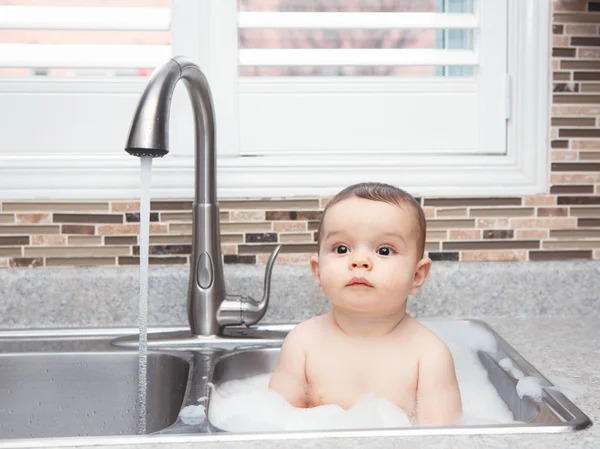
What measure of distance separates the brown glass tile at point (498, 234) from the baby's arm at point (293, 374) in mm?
524

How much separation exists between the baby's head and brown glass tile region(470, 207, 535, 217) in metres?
0.42

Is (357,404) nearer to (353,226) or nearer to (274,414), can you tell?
(274,414)

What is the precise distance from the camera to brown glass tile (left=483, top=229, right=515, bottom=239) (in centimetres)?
132

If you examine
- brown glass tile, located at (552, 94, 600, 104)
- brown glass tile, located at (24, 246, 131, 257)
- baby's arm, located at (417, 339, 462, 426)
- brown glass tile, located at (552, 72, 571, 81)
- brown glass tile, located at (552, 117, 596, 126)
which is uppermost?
brown glass tile, located at (552, 72, 571, 81)

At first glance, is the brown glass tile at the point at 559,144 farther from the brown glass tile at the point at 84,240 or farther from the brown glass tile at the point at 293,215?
the brown glass tile at the point at 84,240

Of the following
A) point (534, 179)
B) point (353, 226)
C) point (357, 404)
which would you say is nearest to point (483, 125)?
point (534, 179)

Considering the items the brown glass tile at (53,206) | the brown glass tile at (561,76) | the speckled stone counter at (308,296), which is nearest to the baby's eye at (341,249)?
the speckled stone counter at (308,296)

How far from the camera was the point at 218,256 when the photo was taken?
45.1 inches

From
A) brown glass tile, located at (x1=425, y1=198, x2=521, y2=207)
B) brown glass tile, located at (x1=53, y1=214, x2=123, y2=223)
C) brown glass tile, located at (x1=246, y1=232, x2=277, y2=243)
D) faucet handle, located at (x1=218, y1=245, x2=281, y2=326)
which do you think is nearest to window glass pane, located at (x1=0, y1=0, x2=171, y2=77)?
brown glass tile, located at (x1=53, y1=214, x2=123, y2=223)

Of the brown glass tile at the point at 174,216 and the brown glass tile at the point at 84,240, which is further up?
the brown glass tile at the point at 174,216

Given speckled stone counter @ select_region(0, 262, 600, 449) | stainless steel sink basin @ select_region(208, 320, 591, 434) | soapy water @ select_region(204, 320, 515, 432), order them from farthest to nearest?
speckled stone counter @ select_region(0, 262, 600, 449) → soapy water @ select_region(204, 320, 515, 432) → stainless steel sink basin @ select_region(208, 320, 591, 434)

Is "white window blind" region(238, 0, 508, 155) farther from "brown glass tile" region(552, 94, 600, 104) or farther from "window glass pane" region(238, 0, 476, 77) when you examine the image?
"brown glass tile" region(552, 94, 600, 104)

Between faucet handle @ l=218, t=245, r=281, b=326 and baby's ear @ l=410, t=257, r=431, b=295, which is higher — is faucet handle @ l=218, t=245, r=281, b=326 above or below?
below

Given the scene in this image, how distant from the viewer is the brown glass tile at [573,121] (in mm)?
1312
